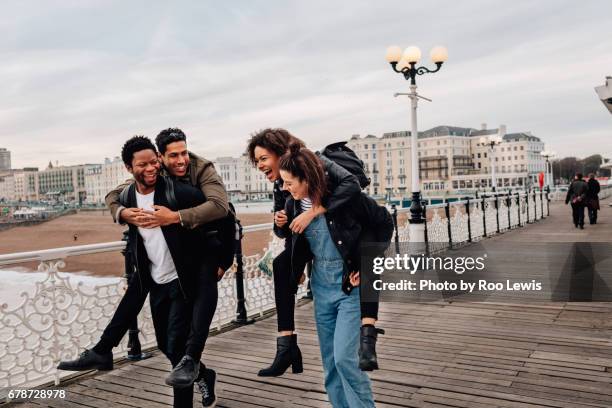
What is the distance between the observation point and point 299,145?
2.68m

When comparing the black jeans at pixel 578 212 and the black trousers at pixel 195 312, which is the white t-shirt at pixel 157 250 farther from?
the black jeans at pixel 578 212

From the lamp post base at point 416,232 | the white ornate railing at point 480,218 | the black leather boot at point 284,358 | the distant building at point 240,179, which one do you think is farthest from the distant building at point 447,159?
the black leather boot at point 284,358

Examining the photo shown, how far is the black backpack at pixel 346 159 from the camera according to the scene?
2680mm

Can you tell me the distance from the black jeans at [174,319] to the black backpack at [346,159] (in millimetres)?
1085

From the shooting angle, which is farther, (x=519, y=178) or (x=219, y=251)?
(x=519, y=178)

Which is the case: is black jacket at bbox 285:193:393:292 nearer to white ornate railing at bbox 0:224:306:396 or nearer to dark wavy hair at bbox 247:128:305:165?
dark wavy hair at bbox 247:128:305:165

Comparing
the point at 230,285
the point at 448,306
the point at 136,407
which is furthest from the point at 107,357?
the point at 448,306

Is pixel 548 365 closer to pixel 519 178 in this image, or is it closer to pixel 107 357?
pixel 107 357

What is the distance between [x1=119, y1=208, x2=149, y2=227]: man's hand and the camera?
2719mm

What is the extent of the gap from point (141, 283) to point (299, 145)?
1.17m

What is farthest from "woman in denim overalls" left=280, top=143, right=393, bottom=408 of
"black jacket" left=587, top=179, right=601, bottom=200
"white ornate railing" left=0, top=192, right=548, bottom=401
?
"black jacket" left=587, top=179, right=601, bottom=200

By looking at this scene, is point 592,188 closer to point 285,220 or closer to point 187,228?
point 285,220

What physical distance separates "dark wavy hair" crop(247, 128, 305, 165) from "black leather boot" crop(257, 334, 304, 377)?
3.24 ft

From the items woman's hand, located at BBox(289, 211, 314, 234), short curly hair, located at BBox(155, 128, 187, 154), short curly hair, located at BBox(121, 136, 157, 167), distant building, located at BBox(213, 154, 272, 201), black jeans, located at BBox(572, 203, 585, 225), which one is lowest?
black jeans, located at BBox(572, 203, 585, 225)
